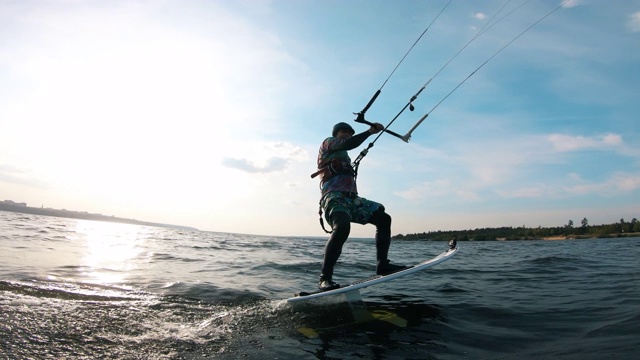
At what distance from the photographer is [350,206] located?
259 inches

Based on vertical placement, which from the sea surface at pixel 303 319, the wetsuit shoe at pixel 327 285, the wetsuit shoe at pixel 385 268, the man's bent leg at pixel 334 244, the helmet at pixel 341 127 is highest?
the helmet at pixel 341 127

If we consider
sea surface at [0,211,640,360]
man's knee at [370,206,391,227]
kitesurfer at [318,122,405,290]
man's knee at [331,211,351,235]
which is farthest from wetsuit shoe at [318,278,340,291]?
man's knee at [370,206,391,227]

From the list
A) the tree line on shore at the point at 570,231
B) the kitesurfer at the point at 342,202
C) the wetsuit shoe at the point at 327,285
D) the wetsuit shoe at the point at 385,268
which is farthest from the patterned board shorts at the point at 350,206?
the tree line on shore at the point at 570,231

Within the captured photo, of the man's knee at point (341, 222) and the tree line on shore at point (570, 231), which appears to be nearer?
the man's knee at point (341, 222)

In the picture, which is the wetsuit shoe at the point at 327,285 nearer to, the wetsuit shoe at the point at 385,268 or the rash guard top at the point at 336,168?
the wetsuit shoe at the point at 385,268

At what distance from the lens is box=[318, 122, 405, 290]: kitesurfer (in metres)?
6.14

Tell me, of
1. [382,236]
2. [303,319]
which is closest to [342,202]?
[382,236]

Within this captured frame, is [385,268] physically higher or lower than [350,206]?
lower

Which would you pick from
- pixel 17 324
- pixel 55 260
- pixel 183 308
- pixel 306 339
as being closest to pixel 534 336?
pixel 306 339

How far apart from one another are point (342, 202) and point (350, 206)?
0.67ft

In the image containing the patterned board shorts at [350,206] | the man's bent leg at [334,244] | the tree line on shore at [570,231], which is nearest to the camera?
the man's bent leg at [334,244]

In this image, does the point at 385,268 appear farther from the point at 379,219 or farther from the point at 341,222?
the point at 341,222

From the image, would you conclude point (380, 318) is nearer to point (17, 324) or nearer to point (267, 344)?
point (267, 344)

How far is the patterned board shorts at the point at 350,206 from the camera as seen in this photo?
21.1ft
